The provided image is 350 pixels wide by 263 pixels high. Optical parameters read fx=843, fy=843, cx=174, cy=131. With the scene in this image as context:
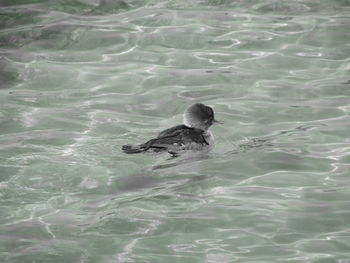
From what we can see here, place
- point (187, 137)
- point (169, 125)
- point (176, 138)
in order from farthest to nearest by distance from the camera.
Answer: point (169, 125)
point (187, 137)
point (176, 138)

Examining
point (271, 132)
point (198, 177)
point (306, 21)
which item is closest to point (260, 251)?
point (198, 177)

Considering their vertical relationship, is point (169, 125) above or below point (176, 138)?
below

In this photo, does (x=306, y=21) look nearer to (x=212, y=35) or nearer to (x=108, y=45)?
(x=212, y=35)

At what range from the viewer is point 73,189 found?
8.16 metres

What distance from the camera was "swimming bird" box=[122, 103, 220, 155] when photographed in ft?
28.8

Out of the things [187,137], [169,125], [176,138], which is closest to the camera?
[176,138]

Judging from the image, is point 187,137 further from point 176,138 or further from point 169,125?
point 169,125

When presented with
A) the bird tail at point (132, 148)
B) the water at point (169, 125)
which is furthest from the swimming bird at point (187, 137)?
the water at point (169, 125)

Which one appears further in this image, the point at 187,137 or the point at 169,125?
the point at 169,125

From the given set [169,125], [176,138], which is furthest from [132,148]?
[169,125]

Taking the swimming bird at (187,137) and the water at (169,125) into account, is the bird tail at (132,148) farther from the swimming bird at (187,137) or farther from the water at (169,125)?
the water at (169,125)

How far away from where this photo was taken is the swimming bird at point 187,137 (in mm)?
8766

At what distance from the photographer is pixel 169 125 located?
10164mm

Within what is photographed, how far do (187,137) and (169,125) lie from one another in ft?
3.78
